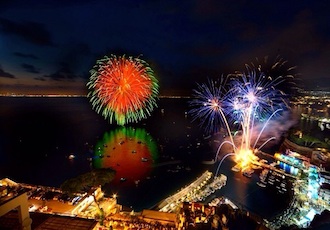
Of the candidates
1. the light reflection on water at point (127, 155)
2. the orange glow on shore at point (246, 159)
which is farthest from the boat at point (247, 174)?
the light reflection on water at point (127, 155)

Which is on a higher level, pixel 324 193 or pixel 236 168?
pixel 324 193

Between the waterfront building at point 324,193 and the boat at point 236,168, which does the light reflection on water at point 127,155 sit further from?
the waterfront building at point 324,193

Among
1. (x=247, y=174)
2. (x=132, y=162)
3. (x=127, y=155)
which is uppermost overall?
(x=247, y=174)

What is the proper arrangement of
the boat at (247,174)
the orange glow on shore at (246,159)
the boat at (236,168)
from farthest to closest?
the orange glow on shore at (246,159)
the boat at (236,168)
the boat at (247,174)

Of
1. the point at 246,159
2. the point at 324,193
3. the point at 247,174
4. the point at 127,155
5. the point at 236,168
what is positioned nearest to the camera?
the point at 324,193

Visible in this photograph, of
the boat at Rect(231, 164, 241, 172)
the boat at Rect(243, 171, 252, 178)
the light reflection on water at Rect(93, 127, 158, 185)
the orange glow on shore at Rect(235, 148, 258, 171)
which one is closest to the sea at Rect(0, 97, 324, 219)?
the light reflection on water at Rect(93, 127, 158, 185)

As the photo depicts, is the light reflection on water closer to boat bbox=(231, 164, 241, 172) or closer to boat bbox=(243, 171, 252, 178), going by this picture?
boat bbox=(231, 164, 241, 172)

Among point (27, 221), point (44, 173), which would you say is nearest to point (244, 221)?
point (27, 221)

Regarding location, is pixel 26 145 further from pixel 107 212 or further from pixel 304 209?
pixel 304 209

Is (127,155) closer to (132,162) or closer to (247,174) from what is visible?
(132,162)

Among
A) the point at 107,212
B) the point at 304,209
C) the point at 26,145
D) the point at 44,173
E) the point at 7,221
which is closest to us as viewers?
the point at 7,221

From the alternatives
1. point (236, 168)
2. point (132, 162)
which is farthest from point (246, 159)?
point (132, 162)
